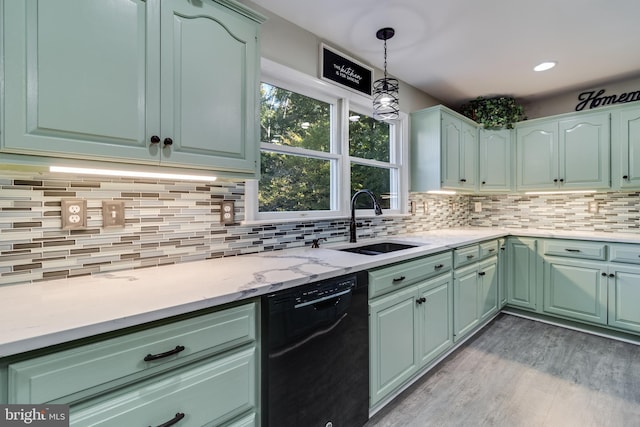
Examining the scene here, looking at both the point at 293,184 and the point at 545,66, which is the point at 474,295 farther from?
the point at 545,66

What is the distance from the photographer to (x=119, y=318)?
83 centimetres

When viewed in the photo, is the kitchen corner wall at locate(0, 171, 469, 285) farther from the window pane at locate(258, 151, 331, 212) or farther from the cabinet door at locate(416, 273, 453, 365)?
the cabinet door at locate(416, 273, 453, 365)

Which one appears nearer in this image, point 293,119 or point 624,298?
point 293,119

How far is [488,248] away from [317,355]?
85.6 inches

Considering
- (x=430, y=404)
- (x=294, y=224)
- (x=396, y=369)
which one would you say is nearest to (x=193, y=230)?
(x=294, y=224)

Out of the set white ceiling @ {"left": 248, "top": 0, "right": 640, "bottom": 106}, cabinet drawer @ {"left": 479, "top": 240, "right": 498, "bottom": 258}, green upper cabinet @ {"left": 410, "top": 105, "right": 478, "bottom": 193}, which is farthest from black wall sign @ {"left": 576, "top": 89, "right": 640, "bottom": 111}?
cabinet drawer @ {"left": 479, "top": 240, "right": 498, "bottom": 258}

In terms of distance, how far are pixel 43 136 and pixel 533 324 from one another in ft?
12.7

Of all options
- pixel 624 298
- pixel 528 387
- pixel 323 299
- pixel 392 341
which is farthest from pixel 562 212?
pixel 323 299

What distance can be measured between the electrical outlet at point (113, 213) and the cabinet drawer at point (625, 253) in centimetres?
364

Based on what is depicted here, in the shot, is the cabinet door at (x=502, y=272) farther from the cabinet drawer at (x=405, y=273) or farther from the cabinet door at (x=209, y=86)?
the cabinet door at (x=209, y=86)

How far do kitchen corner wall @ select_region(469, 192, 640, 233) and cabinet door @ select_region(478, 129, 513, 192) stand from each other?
0.43 meters

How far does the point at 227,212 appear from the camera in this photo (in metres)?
1.75

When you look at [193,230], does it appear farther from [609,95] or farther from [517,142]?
[609,95]

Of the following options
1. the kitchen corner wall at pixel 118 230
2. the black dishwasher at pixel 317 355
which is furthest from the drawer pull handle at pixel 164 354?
the kitchen corner wall at pixel 118 230
